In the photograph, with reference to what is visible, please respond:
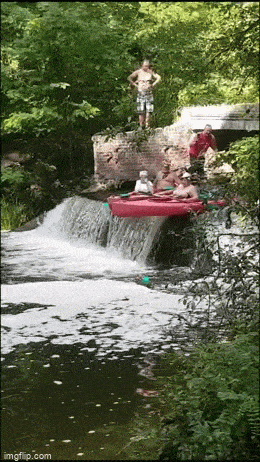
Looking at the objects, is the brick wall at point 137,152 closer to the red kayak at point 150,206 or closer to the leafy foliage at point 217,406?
the red kayak at point 150,206

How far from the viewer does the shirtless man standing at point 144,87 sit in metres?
11.5

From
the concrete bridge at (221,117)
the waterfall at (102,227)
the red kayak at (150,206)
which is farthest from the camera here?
the concrete bridge at (221,117)

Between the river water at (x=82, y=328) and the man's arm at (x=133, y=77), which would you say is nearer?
the river water at (x=82, y=328)

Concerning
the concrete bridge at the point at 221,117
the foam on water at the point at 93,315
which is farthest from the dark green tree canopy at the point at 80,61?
the foam on water at the point at 93,315

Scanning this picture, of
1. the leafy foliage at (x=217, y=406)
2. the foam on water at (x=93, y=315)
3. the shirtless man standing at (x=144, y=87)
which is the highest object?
the shirtless man standing at (x=144, y=87)

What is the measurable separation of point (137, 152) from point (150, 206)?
112 inches

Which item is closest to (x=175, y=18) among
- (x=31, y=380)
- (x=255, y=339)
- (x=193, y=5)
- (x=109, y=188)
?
(x=193, y=5)

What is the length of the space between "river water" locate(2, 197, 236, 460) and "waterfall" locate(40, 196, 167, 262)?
0.01 metres

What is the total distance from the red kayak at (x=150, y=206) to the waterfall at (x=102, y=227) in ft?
0.28

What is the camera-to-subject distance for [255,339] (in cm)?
379

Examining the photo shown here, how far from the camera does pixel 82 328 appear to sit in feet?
21.1

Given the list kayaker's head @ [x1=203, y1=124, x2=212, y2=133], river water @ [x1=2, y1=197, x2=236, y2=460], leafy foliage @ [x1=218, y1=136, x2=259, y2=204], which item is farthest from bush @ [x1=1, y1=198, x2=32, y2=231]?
leafy foliage @ [x1=218, y1=136, x2=259, y2=204]

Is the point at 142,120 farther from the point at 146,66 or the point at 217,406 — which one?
the point at 217,406

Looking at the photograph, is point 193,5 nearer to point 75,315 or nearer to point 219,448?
point 75,315
